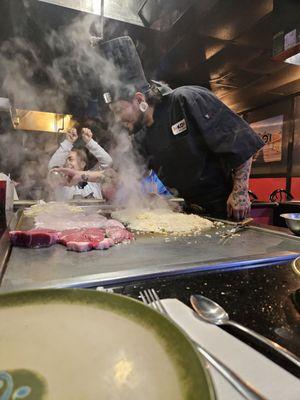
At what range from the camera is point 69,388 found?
333 mm

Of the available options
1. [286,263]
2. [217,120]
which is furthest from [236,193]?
[286,263]

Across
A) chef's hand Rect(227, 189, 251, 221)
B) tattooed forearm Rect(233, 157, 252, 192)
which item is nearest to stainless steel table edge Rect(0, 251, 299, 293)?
chef's hand Rect(227, 189, 251, 221)

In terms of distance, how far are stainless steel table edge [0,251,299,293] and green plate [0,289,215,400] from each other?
35 cm

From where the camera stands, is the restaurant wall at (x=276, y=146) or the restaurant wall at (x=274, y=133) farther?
the restaurant wall at (x=274, y=133)

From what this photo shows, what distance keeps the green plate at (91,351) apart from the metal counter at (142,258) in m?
0.41

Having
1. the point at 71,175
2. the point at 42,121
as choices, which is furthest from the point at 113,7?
the point at 42,121

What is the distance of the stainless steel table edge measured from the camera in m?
0.88

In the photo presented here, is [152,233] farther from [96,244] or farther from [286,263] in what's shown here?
[286,263]

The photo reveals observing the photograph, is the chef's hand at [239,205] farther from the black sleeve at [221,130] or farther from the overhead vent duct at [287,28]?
the overhead vent duct at [287,28]

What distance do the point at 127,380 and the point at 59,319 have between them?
180mm

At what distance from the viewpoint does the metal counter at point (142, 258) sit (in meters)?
0.97

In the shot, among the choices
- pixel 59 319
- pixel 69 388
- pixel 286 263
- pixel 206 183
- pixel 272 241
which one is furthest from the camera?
pixel 206 183

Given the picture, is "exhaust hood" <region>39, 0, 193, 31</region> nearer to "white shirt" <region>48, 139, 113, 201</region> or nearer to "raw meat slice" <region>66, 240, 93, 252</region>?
"white shirt" <region>48, 139, 113, 201</region>

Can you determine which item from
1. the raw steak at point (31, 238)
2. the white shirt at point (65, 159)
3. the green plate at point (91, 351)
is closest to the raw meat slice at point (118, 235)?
the raw steak at point (31, 238)
